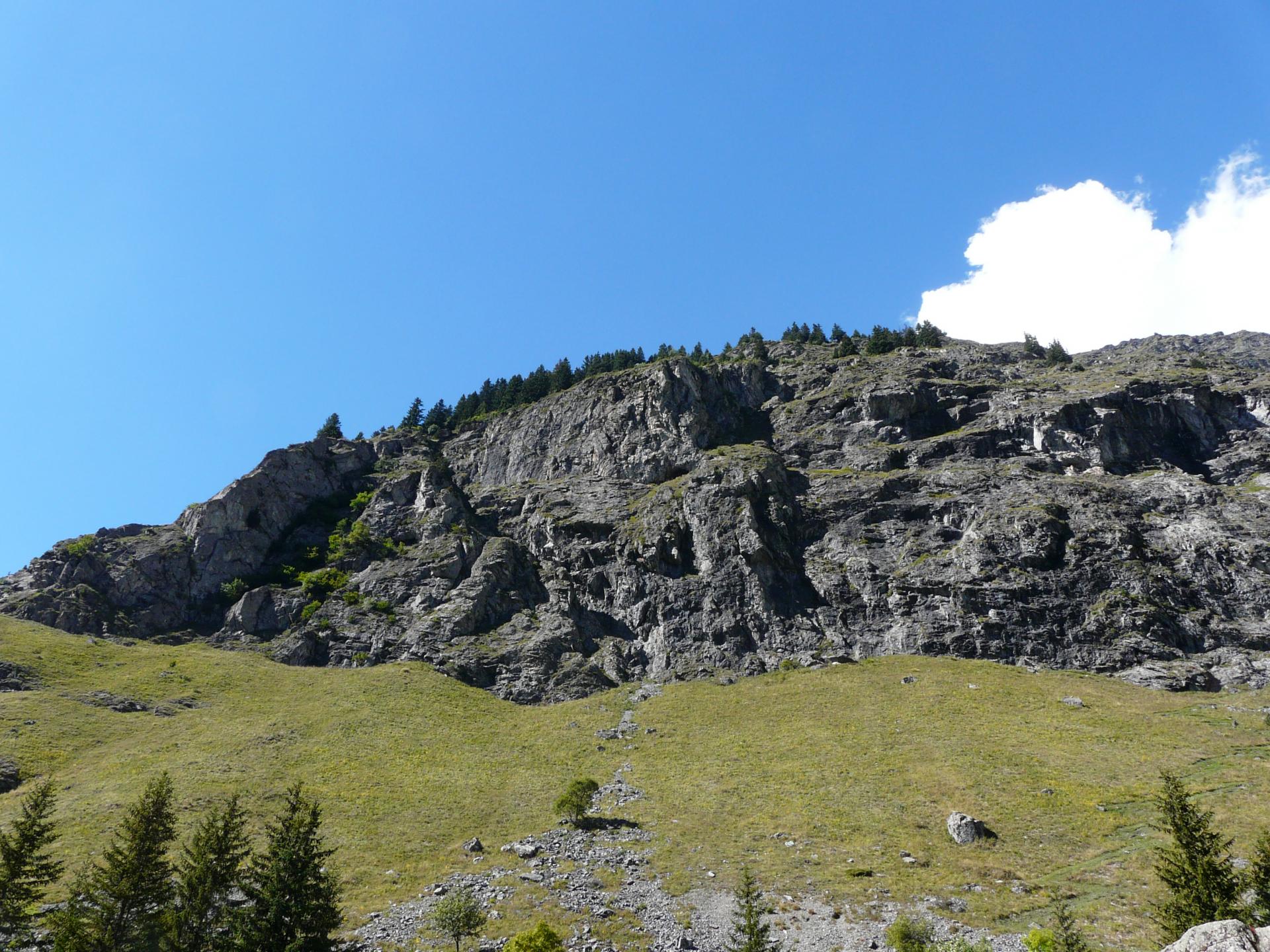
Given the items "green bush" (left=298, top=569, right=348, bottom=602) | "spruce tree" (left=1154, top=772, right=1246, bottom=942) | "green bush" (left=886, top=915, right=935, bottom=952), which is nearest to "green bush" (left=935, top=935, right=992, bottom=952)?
"green bush" (left=886, top=915, right=935, bottom=952)

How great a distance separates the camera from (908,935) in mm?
32656

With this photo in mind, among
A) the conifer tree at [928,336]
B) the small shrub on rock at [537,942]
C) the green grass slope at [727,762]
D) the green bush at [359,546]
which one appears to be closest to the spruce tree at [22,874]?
the green grass slope at [727,762]

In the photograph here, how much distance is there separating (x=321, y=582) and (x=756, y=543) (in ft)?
214

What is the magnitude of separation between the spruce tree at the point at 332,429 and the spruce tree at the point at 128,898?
125m

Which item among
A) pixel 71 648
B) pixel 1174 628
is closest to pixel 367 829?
pixel 71 648

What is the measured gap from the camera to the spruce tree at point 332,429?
152500mm

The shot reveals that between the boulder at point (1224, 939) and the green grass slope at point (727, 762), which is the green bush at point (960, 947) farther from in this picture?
the boulder at point (1224, 939)

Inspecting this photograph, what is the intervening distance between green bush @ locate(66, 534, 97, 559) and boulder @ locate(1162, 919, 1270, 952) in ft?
414

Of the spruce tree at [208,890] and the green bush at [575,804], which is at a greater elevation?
the green bush at [575,804]

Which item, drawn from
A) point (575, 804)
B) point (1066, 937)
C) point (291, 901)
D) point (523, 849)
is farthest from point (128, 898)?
point (1066, 937)

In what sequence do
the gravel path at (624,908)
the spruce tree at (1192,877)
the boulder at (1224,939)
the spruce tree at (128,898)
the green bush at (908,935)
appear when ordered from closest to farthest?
the boulder at (1224,939), the spruce tree at (1192,877), the spruce tree at (128,898), the green bush at (908,935), the gravel path at (624,908)

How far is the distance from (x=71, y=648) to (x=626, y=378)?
321ft

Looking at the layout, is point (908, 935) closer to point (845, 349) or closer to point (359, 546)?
point (359, 546)

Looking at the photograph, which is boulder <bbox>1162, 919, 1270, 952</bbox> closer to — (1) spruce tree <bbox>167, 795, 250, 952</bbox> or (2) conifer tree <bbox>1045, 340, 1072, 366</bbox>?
(1) spruce tree <bbox>167, 795, 250, 952</bbox>
